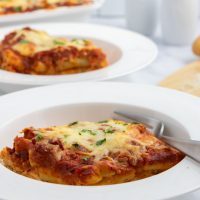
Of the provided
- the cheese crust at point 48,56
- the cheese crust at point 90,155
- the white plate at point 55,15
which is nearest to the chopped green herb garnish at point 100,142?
the cheese crust at point 90,155

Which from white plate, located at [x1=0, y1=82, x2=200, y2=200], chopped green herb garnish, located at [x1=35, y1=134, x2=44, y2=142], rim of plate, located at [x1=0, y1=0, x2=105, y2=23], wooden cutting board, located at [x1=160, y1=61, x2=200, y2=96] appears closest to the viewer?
chopped green herb garnish, located at [x1=35, y1=134, x2=44, y2=142]

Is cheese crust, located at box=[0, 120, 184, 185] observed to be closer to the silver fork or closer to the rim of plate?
the silver fork

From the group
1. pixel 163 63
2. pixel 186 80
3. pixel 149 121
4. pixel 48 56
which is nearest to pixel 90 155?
pixel 149 121

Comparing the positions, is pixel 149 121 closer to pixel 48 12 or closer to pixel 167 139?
pixel 167 139

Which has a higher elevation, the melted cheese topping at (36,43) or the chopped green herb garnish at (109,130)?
the chopped green herb garnish at (109,130)

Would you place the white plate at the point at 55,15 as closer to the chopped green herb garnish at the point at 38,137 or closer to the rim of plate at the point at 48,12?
the rim of plate at the point at 48,12

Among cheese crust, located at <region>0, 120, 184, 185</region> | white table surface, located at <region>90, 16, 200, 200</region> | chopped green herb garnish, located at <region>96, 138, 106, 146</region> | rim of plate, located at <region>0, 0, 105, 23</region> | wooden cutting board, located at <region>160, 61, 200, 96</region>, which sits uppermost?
chopped green herb garnish, located at <region>96, 138, 106, 146</region>

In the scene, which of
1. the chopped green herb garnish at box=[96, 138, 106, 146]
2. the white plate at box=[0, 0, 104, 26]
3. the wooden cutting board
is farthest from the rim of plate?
the chopped green herb garnish at box=[96, 138, 106, 146]
